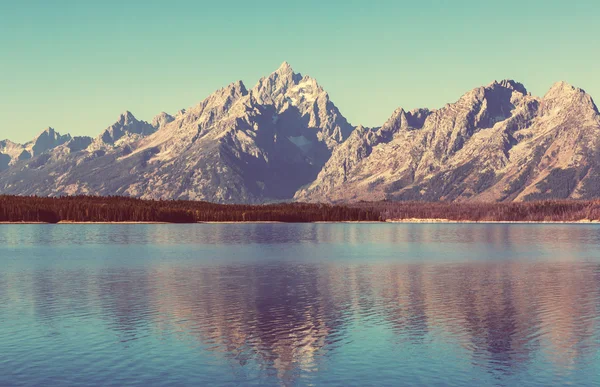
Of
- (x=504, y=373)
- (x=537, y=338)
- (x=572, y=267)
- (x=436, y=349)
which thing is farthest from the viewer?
(x=572, y=267)

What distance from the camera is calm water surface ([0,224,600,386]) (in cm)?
5800

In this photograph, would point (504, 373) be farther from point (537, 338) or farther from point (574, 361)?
point (537, 338)

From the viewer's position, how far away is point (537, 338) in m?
71.8

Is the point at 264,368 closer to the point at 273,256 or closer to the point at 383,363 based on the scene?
the point at 383,363

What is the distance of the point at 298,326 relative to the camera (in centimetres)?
7856

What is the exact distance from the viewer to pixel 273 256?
18288cm

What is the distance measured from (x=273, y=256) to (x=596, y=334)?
376 feet

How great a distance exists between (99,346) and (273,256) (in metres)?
116

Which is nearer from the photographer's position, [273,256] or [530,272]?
[530,272]

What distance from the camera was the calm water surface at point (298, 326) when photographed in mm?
58000

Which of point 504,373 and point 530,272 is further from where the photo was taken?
point 530,272

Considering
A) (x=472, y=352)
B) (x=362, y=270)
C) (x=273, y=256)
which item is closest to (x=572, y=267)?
(x=362, y=270)

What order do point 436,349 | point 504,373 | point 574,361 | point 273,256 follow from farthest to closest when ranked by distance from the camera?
point 273,256 < point 436,349 < point 574,361 < point 504,373

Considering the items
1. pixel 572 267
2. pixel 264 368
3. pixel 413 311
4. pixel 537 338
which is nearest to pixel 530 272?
pixel 572 267
